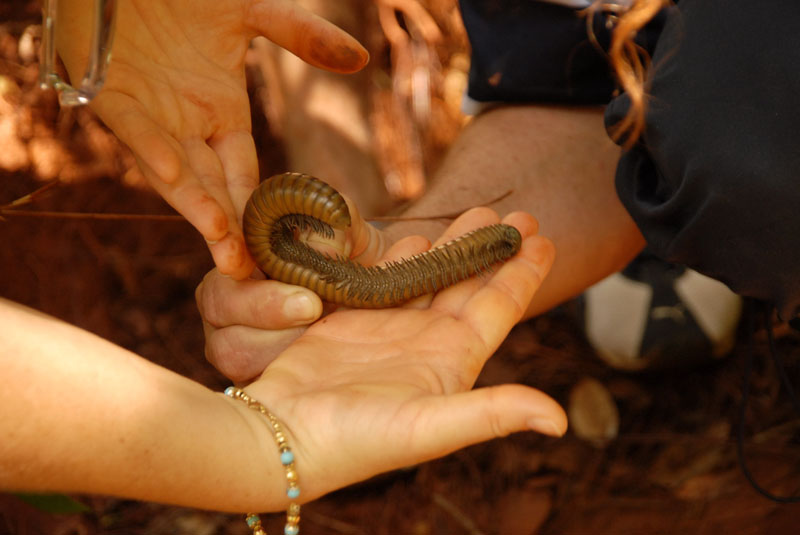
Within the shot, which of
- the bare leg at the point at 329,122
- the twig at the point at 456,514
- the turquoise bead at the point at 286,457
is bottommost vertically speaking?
the twig at the point at 456,514

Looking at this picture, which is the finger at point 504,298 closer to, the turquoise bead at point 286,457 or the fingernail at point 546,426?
the fingernail at point 546,426

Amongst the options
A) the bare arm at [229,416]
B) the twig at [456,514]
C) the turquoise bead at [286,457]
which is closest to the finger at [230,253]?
the bare arm at [229,416]

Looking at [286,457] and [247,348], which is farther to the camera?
[247,348]

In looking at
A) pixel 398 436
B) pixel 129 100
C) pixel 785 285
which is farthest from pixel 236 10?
pixel 785 285

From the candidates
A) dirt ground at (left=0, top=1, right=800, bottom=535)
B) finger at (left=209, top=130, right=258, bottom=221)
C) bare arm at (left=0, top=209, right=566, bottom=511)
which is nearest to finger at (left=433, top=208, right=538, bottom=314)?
bare arm at (left=0, top=209, right=566, bottom=511)

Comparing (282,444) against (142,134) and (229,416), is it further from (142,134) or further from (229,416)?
(142,134)

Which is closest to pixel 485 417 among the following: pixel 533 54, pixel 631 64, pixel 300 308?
pixel 300 308
